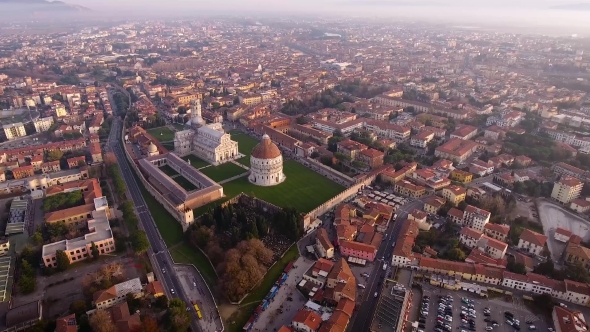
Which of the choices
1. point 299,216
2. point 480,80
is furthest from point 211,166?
point 480,80

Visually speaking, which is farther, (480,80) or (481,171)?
(480,80)

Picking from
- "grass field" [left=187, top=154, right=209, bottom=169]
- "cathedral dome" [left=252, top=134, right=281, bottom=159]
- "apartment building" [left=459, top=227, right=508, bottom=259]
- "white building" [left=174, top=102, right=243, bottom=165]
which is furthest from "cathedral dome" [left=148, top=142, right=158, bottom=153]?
"apartment building" [left=459, top=227, right=508, bottom=259]

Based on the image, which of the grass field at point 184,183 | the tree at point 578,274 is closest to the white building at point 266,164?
the grass field at point 184,183

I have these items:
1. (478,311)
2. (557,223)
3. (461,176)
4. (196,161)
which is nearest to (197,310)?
(478,311)

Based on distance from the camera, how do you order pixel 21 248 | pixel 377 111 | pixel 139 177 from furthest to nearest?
pixel 377 111 < pixel 139 177 < pixel 21 248

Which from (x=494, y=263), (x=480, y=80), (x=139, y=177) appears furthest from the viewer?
(x=480, y=80)

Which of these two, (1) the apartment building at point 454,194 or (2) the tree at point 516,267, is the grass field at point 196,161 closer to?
(1) the apartment building at point 454,194

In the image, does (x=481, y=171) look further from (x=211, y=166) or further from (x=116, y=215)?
(x=116, y=215)

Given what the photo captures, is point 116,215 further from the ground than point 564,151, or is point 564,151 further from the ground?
point 564,151
